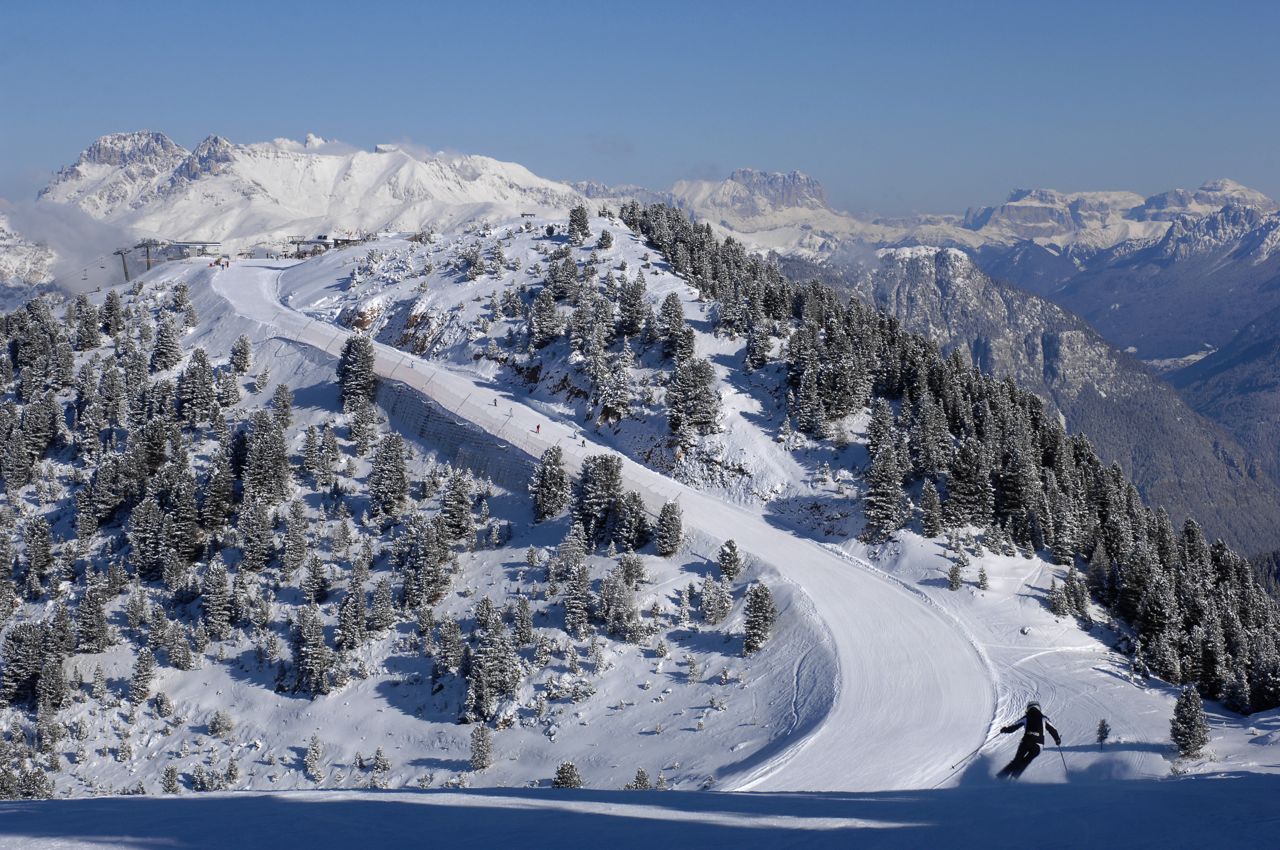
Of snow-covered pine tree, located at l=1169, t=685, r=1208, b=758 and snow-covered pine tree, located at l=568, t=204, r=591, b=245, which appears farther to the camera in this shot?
snow-covered pine tree, located at l=568, t=204, r=591, b=245

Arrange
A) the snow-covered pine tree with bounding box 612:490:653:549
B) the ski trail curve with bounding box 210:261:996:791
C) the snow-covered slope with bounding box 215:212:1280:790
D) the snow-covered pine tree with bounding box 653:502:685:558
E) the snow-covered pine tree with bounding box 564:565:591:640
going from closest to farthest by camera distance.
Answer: the ski trail curve with bounding box 210:261:996:791
the snow-covered slope with bounding box 215:212:1280:790
the snow-covered pine tree with bounding box 564:565:591:640
the snow-covered pine tree with bounding box 653:502:685:558
the snow-covered pine tree with bounding box 612:490:653:549

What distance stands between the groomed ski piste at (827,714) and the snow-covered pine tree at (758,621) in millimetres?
1222

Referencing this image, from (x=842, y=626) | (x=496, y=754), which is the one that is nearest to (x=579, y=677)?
(x=496, y=754)

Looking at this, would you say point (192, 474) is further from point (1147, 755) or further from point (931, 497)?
point (1147, 755)

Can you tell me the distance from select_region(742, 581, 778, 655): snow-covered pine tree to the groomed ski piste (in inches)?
48.1

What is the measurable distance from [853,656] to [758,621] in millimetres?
4689

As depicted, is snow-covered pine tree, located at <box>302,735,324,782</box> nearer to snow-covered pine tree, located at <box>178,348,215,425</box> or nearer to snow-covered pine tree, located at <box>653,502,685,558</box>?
snow-covered pine tree, located at <box>653,502,685,558</box>

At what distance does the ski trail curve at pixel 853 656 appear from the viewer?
32.4 m

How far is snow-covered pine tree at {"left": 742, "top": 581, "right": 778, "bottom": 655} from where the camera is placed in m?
42.2

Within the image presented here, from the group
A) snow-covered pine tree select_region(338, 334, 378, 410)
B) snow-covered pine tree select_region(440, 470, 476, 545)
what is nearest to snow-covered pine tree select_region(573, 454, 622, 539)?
snow-covered pine tree select_region(440, 470, 476, 545)

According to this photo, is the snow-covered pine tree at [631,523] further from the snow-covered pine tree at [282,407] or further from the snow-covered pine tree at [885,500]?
the snow-covered pine tree at [282,407]

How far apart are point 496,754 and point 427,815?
25.5m

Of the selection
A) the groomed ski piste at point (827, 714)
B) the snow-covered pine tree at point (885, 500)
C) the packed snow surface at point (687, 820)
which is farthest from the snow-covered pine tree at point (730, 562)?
the packed snow surface at point (687, 820)

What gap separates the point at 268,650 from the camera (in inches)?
1859
